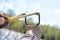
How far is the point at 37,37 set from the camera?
1191mm

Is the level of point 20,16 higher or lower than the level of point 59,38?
higher

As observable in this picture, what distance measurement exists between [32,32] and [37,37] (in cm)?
3

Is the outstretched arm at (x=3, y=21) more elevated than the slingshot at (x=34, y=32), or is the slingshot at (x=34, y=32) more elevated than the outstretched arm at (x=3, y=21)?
the outstretched arm at (x=3, y=21)

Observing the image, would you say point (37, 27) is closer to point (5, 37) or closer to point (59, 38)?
point (5, 37)

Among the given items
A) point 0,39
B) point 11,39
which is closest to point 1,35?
point 0,39

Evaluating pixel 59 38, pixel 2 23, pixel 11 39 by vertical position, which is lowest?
pixel 59 38

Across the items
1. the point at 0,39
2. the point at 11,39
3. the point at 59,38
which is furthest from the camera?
the point at 59,38

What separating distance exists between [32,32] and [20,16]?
92 mm

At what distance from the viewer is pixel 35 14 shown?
46.4 inches

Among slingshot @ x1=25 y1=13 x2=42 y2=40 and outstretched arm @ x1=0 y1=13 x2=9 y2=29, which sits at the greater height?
outstretched arm @ x1=0 y1=13 x2=9 y2=29

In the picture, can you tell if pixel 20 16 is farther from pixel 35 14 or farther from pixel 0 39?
pixel 0 39

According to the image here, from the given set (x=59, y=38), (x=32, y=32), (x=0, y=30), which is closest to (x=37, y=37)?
(x=32, y=32)

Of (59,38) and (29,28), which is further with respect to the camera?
(59,38)

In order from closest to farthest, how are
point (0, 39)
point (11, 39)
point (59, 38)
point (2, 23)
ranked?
point (2, 23) → point (0, 39) → point (11, 39) → point (59, 38)
